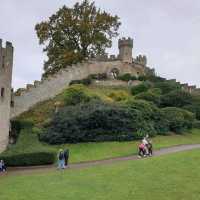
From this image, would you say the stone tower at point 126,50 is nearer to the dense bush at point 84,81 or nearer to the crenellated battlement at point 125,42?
the crenellated battlement at point 125,42

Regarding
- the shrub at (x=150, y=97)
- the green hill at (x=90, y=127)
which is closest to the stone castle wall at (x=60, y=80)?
the green hill at (x=90, y=127)

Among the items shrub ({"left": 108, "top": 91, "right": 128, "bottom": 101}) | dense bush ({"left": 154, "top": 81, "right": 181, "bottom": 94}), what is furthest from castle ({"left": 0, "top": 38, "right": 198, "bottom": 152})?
shrub ({"left": 108, "top": 91, "right": 128, "bottom": 101})

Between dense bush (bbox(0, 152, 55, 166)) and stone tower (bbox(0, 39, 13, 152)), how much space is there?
7.99 meters

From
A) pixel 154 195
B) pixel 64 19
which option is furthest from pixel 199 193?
pixel 64 19

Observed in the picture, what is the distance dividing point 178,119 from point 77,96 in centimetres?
1081

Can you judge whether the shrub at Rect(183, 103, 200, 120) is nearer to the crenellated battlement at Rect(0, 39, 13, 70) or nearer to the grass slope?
the grass slope

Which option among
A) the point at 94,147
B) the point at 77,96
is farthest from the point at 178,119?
the point at 94,147

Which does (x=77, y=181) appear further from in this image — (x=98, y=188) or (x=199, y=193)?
(x=199, y=193)

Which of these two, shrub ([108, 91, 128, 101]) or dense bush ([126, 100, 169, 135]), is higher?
shrub ([108, 91, 128, 101])

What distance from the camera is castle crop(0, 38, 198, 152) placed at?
172ft

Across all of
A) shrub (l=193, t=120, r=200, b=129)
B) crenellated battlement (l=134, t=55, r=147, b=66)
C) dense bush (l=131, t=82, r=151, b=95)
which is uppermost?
crenellated battlement (l=134, t=55, r=147, b=66)

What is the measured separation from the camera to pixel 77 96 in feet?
190

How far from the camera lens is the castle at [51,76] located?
2066 inches

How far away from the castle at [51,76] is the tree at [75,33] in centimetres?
226
